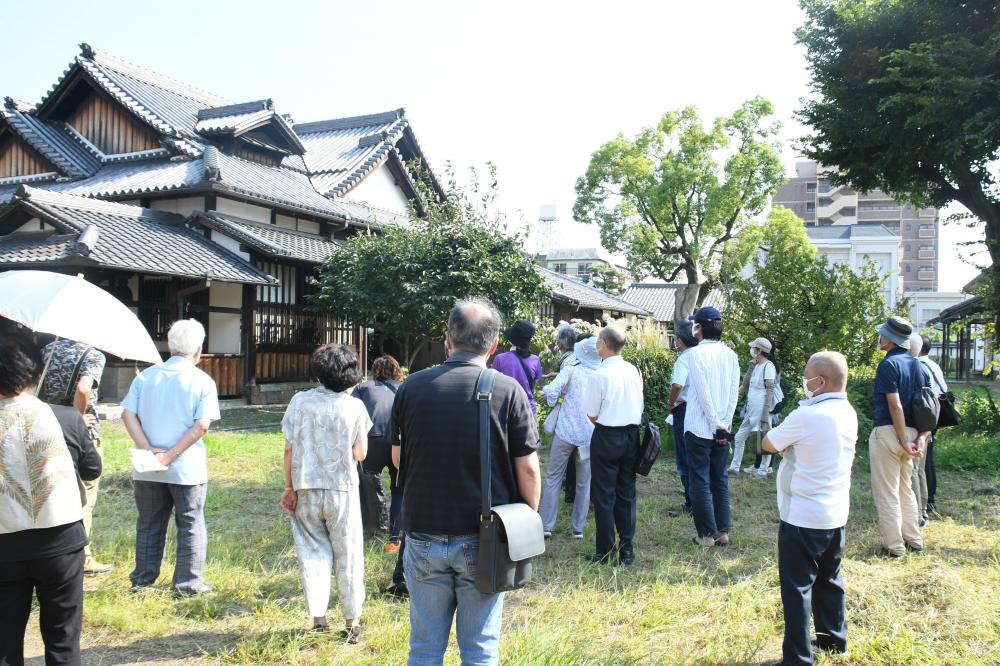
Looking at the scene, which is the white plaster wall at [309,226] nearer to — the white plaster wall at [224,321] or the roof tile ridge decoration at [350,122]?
the white plaster wall at [224,321]

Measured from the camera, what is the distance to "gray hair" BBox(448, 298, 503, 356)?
2.51m

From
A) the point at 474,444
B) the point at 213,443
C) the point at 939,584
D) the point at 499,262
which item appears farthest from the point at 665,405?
the point at 474,444

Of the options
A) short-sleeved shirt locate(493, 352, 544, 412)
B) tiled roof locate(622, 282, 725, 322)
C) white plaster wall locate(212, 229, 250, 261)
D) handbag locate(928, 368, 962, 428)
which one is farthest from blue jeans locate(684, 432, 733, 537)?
tiled roof locate(622, 282, 725, 322)

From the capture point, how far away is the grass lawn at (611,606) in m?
3.36

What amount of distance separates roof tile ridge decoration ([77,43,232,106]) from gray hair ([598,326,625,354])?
635 inches

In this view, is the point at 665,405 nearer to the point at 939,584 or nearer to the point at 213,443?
the point at 939,584

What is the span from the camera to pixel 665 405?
9.60m

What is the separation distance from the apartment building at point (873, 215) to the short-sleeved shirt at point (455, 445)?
201 feet

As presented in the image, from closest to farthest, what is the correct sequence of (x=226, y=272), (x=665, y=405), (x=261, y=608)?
1. (x=261, y=608)
2. (x=665, y=405)
3. (x=226, y=272)

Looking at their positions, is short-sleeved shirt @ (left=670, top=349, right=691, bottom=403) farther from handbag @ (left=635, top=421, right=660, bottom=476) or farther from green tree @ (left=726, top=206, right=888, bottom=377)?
green tree @ (left=726, top=206, right=888, bottom=377)

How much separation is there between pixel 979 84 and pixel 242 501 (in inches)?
390

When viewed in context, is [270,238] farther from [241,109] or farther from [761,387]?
[761,387]

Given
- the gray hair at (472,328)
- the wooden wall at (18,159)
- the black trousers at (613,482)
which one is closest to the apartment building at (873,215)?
the wooden wall at (18,159)

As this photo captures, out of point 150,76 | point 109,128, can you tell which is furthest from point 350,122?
point 109,128
